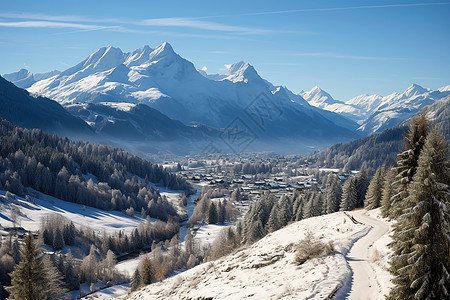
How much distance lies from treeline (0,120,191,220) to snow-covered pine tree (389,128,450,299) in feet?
458

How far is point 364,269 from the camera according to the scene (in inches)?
1099

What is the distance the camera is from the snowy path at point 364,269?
23.3m

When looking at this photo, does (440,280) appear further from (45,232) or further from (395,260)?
(45,232)

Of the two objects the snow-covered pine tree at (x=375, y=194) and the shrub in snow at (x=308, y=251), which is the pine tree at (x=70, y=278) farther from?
the shrub in snow at (x=308, y=251)

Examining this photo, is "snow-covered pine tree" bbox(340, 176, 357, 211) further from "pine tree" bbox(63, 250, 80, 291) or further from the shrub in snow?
"pine tree" bbox(63, 250, 80, 291)

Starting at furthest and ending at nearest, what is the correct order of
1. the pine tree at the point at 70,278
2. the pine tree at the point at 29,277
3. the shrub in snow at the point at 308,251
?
the pine tree at the point at 70,278 → the pine tree at the point at 29,277 → the shrub in snow at the point at 308,251

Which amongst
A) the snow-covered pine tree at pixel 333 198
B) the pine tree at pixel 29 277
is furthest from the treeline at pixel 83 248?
the snow-covered pine tree at pixel 333 198

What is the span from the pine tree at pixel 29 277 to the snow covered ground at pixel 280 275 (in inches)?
416

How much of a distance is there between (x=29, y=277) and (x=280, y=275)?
26.6 meters

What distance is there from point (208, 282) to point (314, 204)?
5253cm

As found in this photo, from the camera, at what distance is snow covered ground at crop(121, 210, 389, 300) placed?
80.3 ft

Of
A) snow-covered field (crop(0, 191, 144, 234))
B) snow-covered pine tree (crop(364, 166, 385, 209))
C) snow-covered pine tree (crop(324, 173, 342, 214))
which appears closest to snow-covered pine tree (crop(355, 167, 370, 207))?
snow-covered pine tree (crop(324, 173, 342, 214))

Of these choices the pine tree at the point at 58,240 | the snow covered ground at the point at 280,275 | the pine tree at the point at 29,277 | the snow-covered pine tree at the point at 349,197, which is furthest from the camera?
the pine tree at the point at 58,240

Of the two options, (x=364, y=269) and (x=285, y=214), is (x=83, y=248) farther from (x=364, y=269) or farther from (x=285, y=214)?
(x=364, y=269)
